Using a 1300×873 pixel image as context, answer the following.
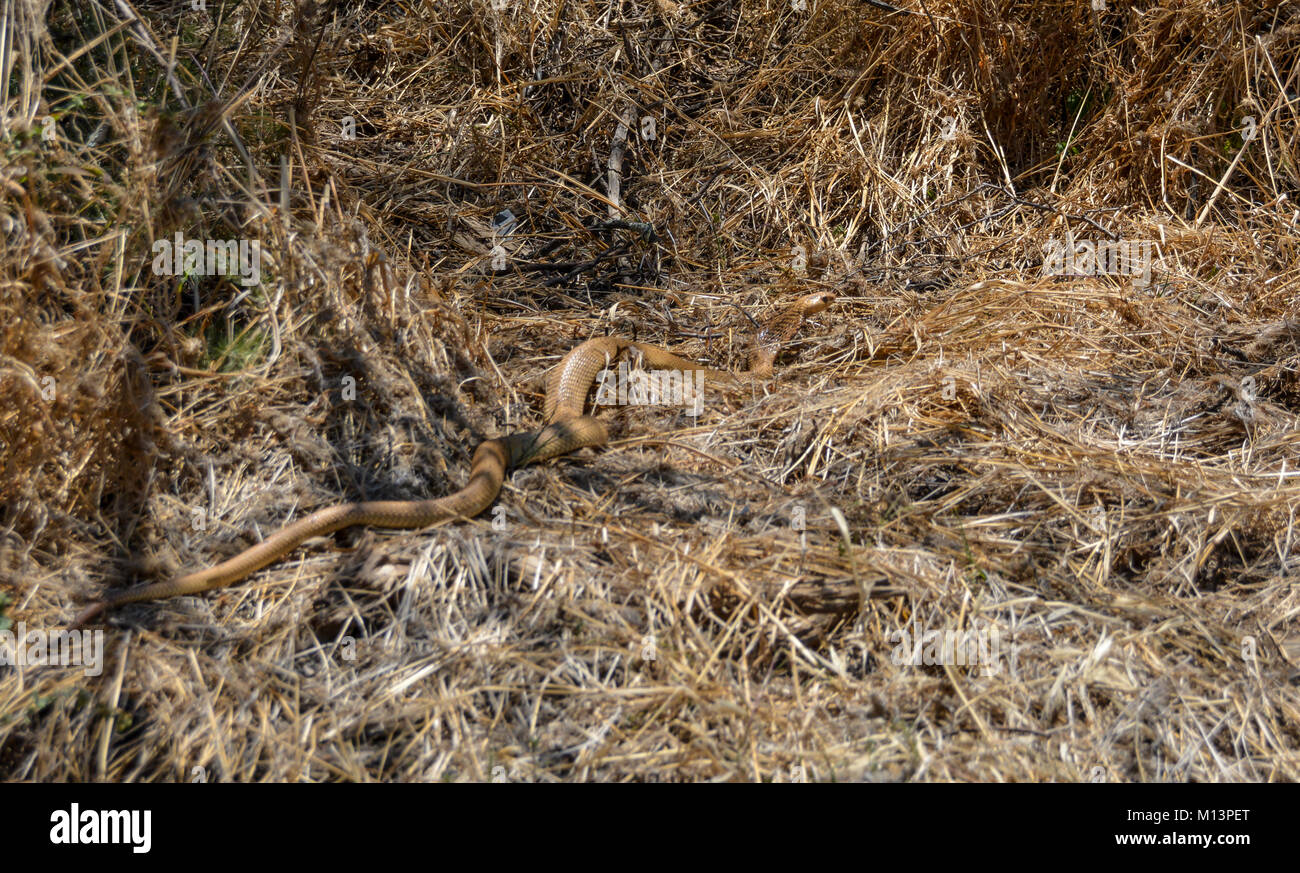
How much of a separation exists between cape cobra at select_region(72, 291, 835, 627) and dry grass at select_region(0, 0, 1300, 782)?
3.7 inches

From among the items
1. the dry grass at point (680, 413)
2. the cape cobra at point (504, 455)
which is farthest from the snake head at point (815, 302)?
the dry grass at point (680, 413)

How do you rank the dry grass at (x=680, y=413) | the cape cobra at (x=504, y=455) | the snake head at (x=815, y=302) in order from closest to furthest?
the dry grass at (x=680, y=413)
the cape cobra at (x=504, y=455)
the snake head at (x=815, y=302)

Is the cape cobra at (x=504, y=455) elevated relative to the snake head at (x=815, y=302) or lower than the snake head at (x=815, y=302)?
lower

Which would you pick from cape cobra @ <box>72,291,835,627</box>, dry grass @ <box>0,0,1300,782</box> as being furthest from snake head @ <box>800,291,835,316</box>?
dry grass @ <box>0,0,1300,782</box>

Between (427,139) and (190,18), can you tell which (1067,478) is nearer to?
(427,139)

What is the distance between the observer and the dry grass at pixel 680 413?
10.0ft

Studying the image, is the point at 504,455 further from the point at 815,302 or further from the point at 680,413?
the point at 815,302

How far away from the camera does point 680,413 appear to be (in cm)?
484

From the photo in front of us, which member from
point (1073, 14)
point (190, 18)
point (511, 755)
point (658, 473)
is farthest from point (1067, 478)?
point (190, 18)

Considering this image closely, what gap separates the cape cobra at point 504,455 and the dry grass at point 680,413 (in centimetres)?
9

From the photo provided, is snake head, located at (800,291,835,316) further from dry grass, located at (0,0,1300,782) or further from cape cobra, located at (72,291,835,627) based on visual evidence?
dry grass, located at (0,0,1300,782)

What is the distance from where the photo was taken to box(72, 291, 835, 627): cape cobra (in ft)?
11.5

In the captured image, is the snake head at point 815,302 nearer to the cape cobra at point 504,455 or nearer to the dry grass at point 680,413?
the cape cobra at point 504,455

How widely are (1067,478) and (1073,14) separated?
3.76 m
